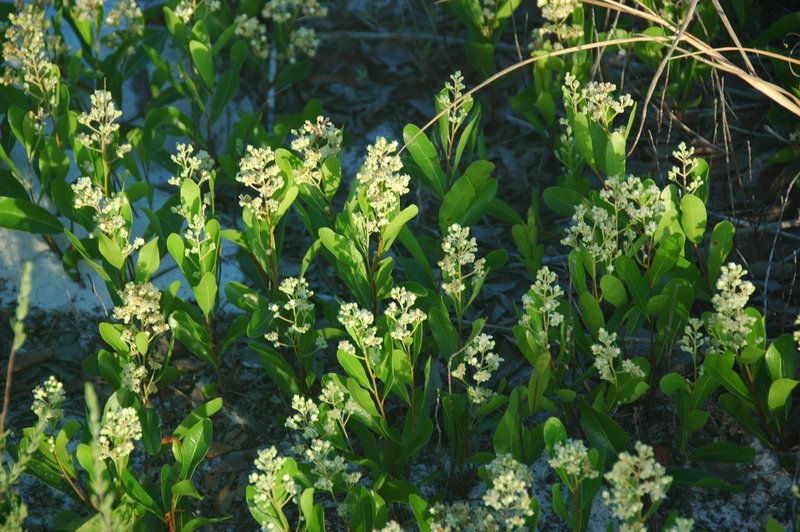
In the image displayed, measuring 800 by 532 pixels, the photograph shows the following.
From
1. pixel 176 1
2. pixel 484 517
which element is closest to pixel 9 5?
pixel 176 1

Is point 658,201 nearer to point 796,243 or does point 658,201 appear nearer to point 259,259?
point 796,243

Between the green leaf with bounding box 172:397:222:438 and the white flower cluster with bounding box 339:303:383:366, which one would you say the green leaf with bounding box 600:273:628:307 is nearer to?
the white flower cluster with bounding box 339:303:383:366

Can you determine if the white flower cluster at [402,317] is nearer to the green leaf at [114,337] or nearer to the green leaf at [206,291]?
the green leaf at [206,291]

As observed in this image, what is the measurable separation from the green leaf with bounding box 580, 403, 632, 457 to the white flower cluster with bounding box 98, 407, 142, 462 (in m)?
1.15

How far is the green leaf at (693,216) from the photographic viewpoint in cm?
273

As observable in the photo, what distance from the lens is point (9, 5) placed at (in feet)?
12.5

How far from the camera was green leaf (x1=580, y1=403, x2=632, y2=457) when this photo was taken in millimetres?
2514

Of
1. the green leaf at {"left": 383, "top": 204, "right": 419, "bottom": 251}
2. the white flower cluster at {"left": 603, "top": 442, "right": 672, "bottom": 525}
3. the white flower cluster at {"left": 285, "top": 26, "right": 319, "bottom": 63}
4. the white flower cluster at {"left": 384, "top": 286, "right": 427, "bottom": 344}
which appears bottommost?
the white flower cluster at {"left": 603, "top": 442, "right": 672, "bottom": 525}

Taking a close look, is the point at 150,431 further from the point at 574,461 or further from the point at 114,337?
the point at 574,461

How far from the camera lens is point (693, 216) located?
2.77 m

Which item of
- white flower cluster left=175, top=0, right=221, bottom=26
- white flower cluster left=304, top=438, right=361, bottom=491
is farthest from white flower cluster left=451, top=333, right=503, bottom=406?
white flower cluster left=175, top=0, right=221, bottom=26

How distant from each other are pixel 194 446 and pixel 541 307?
3.31 ft

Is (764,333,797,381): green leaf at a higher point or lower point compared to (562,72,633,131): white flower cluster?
lower

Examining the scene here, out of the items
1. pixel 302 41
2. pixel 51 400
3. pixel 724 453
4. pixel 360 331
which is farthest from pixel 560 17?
pixel 51 400
